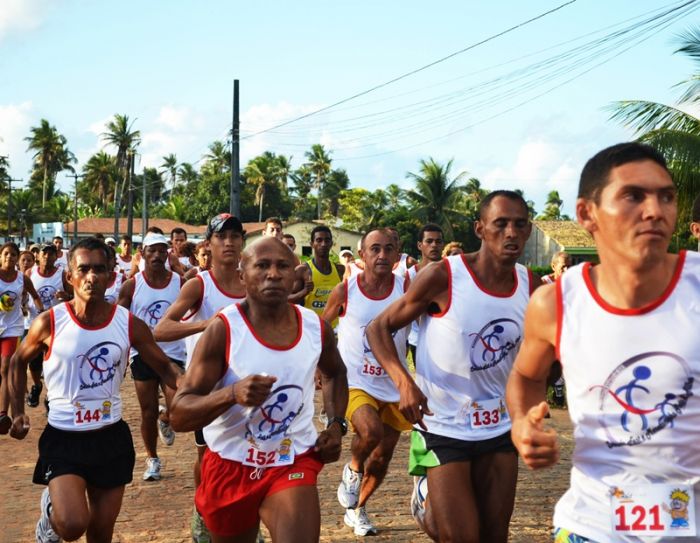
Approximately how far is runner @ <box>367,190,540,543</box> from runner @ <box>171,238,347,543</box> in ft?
2.17

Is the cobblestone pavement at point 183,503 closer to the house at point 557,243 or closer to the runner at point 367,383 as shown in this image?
the runner at point 367,383

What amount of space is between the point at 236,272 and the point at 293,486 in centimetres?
317

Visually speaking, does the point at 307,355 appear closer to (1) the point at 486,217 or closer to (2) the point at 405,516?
(1) the point at 486,217

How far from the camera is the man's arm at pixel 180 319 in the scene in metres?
6.47

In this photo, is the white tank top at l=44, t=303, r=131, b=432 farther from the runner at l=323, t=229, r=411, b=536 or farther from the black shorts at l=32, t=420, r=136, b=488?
the runner at l=323, t=229, r=411, b=536

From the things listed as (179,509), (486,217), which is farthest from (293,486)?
(179,509)

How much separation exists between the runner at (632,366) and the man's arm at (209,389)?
4.21ft

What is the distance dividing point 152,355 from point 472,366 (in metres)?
1.96

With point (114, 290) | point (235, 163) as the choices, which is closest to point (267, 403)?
point (114, 290)

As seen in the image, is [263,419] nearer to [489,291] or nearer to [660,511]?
[489,291]

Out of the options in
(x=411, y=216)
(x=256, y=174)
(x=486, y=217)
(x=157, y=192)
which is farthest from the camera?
(x=157, y=192)

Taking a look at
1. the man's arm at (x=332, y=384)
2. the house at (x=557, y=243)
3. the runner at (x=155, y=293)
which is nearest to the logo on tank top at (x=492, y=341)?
the man's arm at (x=332, y=384)

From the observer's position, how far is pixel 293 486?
4.44 m

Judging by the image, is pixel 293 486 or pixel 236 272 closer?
pixel 293 486
